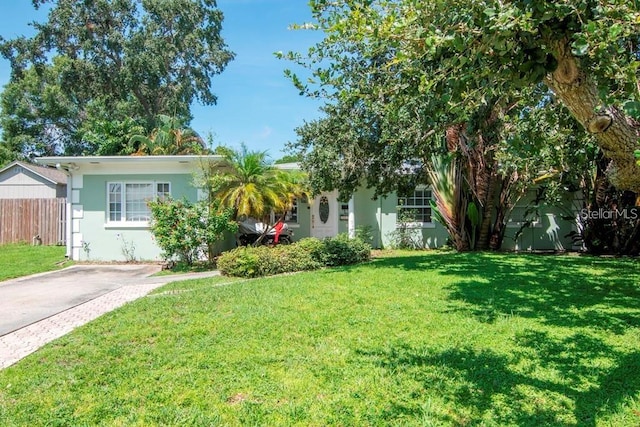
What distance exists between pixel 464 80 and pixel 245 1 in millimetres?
12108

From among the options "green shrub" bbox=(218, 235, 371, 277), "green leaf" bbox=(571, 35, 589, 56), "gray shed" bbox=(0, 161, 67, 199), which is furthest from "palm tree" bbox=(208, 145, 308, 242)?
"gray shed" bbox=(0, 161, 67, 199)

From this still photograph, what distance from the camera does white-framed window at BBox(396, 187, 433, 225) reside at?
54.1 feet

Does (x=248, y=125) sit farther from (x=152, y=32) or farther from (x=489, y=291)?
(x=489, y=291)

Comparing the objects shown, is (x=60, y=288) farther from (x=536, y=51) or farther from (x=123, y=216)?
(x=536, y=51)

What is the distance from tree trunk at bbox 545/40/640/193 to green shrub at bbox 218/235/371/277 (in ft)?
25.1

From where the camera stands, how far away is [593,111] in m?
3.20

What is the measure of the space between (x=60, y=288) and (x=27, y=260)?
563cm

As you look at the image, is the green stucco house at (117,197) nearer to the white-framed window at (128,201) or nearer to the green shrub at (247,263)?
the white-framed window at (128,201)

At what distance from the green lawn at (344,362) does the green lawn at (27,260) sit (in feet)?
19.8

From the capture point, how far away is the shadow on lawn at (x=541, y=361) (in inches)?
128

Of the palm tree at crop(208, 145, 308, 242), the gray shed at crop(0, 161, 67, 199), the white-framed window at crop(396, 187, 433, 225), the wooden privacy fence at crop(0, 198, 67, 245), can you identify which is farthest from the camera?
the gray shed at crop(0, 161, 67, 199)

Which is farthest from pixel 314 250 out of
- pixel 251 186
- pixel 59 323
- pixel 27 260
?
pixel 27 260

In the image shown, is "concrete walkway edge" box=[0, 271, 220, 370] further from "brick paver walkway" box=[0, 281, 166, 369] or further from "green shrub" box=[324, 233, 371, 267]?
"green shrub" box=[324, 233, 371, 267]

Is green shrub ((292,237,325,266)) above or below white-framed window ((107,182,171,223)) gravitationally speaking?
below
